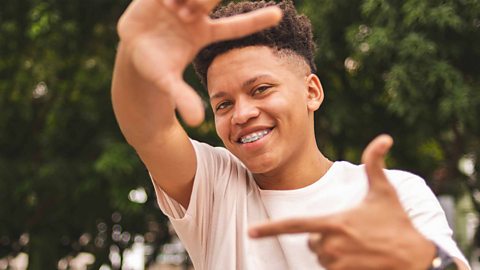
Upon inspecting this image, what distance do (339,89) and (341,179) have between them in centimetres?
433

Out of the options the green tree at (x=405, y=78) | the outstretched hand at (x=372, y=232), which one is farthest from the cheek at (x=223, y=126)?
the green tree at (x=405, y=78)

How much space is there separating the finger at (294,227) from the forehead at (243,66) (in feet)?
2.67

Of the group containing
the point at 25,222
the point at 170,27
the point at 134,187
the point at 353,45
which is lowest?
the point at 25,222

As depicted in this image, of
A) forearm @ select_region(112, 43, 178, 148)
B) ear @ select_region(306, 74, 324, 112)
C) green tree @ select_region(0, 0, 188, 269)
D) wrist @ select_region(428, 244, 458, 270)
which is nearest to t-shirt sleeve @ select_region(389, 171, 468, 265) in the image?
wrist @ select_region(428, 244, 458, 270)

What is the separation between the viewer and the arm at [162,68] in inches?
77.4

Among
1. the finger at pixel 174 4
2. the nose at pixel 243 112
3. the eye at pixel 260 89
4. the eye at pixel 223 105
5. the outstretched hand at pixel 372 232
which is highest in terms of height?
the finger at pixel 174 4

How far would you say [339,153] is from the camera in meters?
7.48

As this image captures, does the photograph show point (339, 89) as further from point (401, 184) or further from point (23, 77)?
point (401, 184)

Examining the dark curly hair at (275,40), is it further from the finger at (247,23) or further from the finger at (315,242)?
the finger at (315,242)

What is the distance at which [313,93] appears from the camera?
283cm

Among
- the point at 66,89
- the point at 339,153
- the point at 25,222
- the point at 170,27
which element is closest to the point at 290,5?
the point at 170,27

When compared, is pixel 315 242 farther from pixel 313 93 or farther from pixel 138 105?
pixel 313 93

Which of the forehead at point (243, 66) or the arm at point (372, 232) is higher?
the arm at point (372, 232)

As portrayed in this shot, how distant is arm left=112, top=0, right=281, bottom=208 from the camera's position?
196 cm
